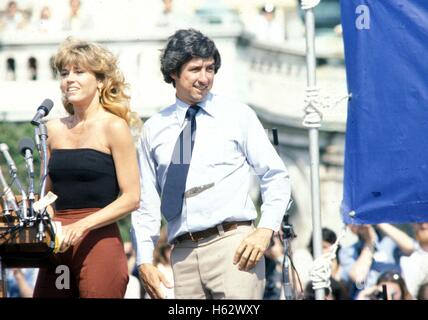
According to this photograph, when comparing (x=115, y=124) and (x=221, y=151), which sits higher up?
(x=115, y=124)

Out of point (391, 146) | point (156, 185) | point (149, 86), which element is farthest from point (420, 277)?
point (149, 86)

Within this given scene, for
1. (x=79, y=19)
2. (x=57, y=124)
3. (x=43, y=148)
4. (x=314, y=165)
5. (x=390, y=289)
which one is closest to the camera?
(x=43, y=148)

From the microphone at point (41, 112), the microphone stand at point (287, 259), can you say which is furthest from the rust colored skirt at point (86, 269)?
the microphone stand at point (287, 259)

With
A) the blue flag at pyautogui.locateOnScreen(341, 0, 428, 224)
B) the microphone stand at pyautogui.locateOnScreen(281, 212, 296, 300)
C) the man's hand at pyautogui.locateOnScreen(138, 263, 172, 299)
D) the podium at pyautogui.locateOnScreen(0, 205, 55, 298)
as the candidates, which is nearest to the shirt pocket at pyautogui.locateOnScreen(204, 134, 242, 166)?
the man's hand at pyautogui.locateOnScreen(138, 263, 172, 299)

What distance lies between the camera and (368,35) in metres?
7.57

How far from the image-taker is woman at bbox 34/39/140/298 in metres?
6.50

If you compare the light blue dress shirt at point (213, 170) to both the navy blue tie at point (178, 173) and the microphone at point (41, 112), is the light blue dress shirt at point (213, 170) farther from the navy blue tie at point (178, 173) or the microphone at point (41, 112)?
the microphone at point (41, 112)

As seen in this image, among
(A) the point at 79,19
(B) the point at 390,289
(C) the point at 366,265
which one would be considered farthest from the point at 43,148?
(A) the point at 79,19

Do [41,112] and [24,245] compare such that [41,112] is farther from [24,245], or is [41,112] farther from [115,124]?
[24,245]

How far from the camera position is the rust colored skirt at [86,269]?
21.3 ft

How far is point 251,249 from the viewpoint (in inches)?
249

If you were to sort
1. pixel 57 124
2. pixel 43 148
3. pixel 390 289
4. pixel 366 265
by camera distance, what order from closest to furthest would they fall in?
pixel 43 148 → pixel 57 124 → pixel 390 289 → pixel 366 265

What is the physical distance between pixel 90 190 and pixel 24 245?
14.7 inches
